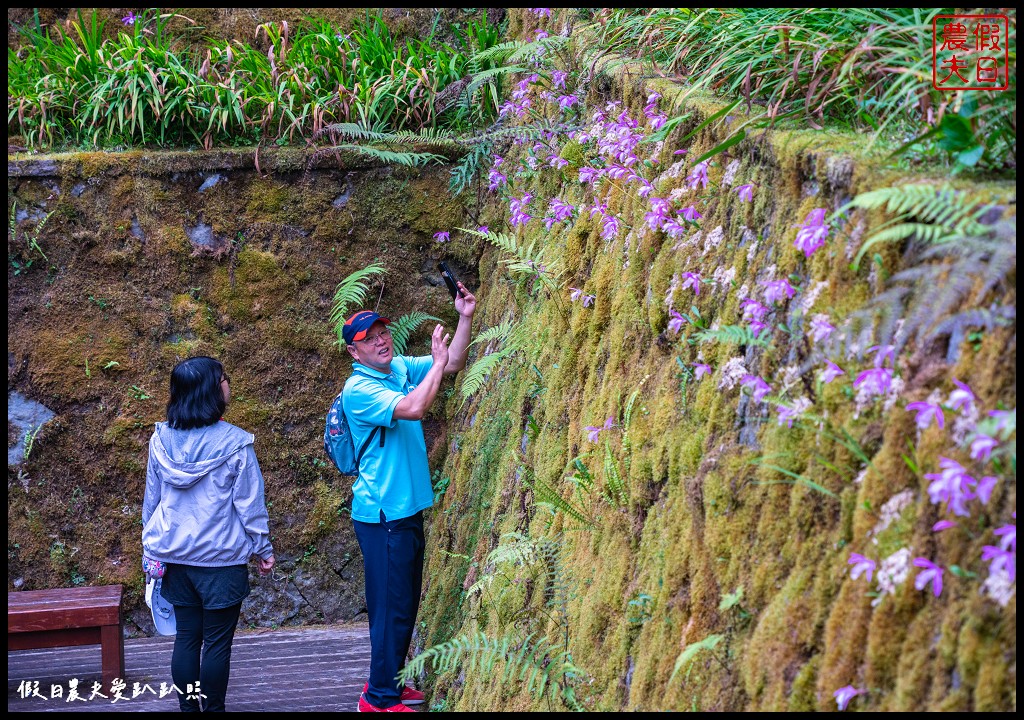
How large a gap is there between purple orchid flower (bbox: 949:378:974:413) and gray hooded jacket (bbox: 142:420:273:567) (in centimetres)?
342

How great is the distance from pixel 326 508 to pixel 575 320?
3.08 metres

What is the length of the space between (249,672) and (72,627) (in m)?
1.04

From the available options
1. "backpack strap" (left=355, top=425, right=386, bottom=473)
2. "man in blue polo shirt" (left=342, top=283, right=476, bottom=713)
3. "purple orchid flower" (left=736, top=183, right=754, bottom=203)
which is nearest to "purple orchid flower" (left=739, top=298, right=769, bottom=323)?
"purple orchid flower" (left=736, top=183, right=754, bottom=203)

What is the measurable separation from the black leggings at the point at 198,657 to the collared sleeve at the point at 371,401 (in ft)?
3.56

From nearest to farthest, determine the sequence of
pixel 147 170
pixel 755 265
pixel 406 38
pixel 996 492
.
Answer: pixel 996 492
pixel 755 265
pixel 147 170
pixel 406 38

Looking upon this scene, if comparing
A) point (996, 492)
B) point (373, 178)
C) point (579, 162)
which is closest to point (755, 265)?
point (996, 492)

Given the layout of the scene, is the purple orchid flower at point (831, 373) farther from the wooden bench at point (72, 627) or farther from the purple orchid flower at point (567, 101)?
the wooden bench at point (72, 627)

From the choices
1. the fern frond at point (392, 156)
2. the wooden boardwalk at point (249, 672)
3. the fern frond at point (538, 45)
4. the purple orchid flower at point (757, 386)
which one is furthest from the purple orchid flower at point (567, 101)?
the wooden boardwalk at point (249, 672)

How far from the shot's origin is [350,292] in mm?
6305

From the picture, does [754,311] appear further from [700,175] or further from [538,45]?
[538,45]

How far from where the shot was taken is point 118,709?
5109 millimetres

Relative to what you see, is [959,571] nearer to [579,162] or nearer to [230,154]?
[579,162]

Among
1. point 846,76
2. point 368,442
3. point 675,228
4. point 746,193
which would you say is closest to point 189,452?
point 368,442

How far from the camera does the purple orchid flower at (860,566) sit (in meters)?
1.93
